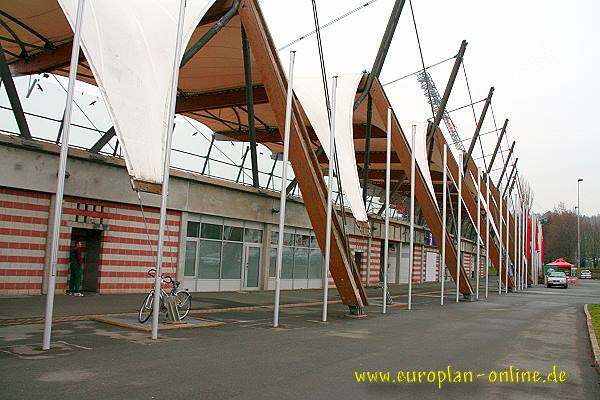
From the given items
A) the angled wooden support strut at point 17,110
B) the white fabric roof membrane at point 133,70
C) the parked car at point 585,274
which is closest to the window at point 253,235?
the angled wooden support strut at point 17,110

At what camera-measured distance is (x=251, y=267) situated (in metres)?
25.1

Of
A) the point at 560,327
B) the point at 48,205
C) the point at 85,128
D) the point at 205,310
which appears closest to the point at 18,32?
the point at 85,128

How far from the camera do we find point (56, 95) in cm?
1898

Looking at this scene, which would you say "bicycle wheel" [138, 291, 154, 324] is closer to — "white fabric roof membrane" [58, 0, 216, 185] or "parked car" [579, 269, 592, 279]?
"white fabric roof membrane" [58, 0, 216, 185]

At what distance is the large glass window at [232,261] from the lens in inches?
927

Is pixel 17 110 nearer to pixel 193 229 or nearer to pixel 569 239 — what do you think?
pixel 193 229

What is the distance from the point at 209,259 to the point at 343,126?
25.9ft

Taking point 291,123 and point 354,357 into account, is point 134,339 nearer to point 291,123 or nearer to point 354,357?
point 354,357

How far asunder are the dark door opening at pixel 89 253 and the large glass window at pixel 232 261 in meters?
6.15

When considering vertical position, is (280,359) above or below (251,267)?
below

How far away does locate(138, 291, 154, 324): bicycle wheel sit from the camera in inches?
471

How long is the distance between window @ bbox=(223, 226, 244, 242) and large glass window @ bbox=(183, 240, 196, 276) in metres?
2.04

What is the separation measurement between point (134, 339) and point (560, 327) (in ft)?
40.5

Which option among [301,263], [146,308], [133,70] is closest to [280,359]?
[146,308]
